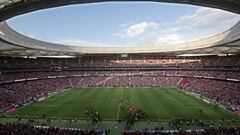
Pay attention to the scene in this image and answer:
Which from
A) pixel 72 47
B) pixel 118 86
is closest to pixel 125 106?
pixel 118 86

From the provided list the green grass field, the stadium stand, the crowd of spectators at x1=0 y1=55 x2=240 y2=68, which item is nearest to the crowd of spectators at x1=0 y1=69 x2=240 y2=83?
the stadium stand

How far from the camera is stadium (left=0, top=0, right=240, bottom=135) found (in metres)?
29.1

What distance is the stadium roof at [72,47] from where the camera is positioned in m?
25.1

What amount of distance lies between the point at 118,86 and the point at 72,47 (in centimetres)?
2007

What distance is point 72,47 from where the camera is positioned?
280ft

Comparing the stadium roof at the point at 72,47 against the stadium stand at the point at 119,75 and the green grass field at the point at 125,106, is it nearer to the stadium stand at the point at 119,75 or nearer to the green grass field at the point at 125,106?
the stadium stand at the point at 119,75

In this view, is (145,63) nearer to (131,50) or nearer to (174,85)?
(131,50)

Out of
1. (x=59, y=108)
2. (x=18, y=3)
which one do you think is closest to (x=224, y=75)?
(x=59, y=108)

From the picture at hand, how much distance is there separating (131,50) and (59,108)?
50.8m

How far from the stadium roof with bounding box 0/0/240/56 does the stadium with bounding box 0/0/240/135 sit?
96 millimetres

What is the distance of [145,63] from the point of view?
97750 millimetres

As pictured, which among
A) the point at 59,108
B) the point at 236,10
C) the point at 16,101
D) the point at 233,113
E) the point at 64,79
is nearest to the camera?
the point at 236,10

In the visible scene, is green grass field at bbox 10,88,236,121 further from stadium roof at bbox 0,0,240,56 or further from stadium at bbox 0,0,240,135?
stadium roof at bbox 0,0,240,56

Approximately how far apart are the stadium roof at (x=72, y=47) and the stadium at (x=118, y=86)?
0.32ft
